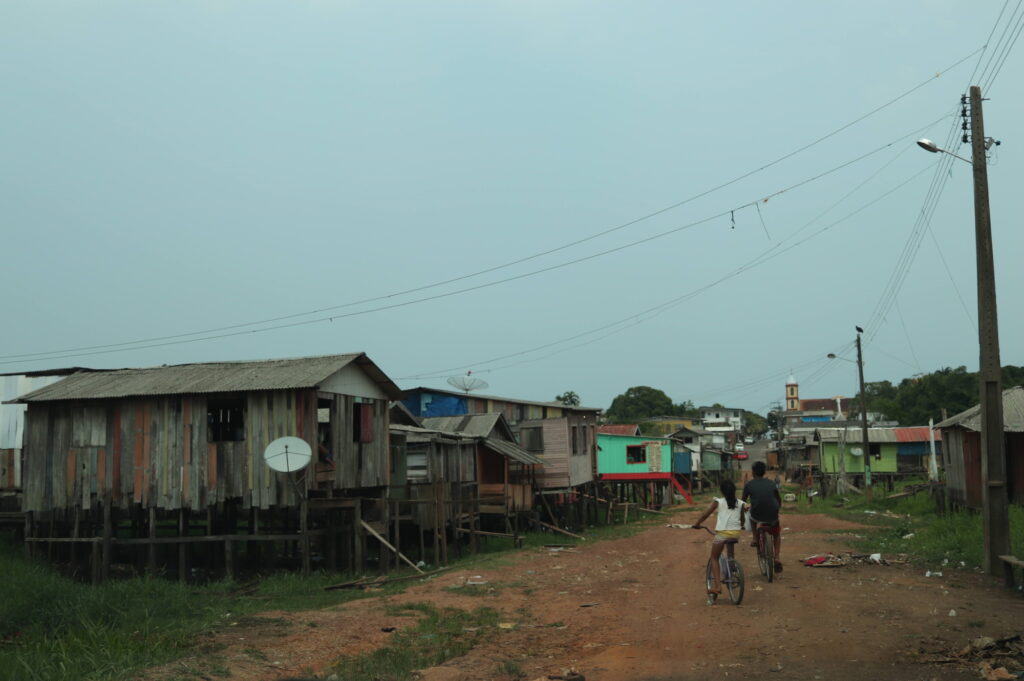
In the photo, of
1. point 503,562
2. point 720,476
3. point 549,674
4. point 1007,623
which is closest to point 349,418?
point 503,562

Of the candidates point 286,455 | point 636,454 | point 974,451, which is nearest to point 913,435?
point 636,454

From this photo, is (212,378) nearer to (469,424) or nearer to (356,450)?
(356,450)

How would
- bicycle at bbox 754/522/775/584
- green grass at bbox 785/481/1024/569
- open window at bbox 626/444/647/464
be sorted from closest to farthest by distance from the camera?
bicycle at bbox 754/522/775/584
green grass at bbox 785/481/1024/569
open window at bbox 626/444/647/464

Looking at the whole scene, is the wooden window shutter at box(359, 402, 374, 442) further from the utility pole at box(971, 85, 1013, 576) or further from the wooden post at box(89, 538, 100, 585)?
the utility pole at box(971, 85, 1013, 576)

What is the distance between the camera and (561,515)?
111ft

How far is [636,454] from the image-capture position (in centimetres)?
4759

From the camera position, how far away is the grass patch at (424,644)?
9.39 m

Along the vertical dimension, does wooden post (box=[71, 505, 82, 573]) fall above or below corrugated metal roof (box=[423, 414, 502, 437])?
below

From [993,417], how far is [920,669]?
7.11 metres

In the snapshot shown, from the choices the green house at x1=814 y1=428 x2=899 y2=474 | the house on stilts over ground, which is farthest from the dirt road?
the green house at x1=814 y1=428 x2=899 y2=474

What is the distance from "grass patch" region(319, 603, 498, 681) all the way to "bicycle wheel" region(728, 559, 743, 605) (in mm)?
3233

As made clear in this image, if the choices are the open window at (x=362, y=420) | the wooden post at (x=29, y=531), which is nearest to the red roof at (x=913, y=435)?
the open window at (x=362, y=420)

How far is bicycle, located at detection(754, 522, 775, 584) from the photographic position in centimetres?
1262

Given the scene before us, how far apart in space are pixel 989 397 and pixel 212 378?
1681 centimetres
